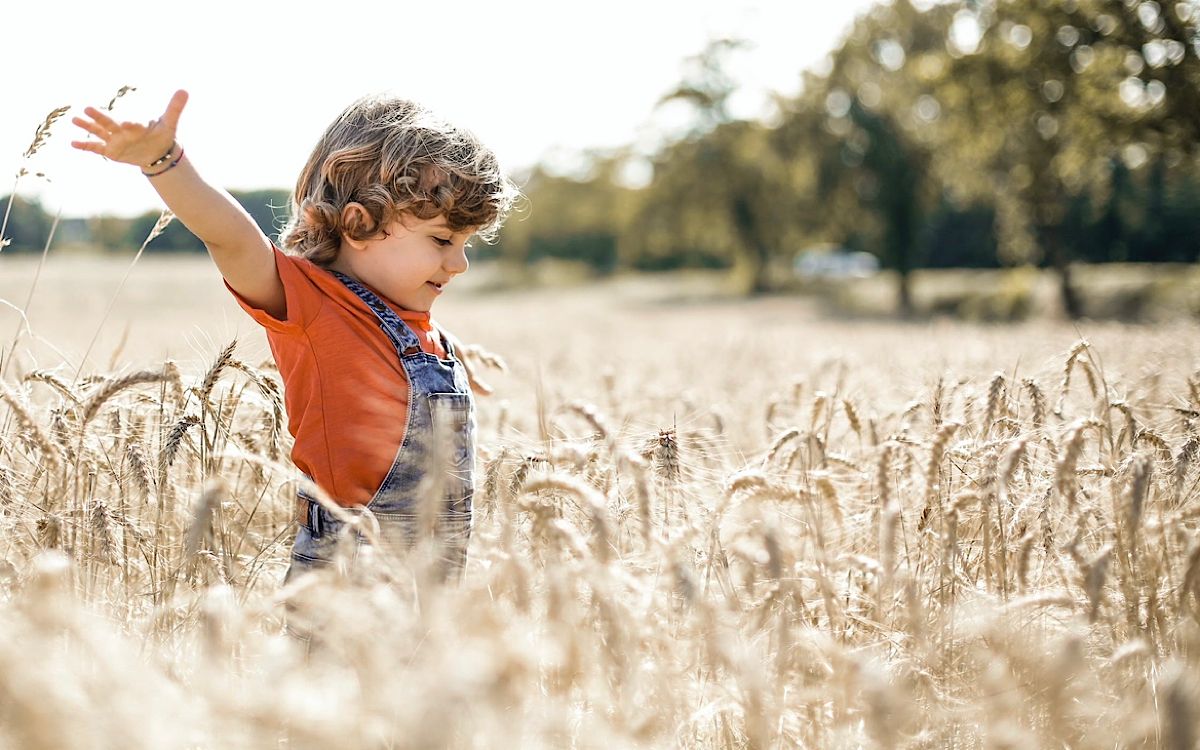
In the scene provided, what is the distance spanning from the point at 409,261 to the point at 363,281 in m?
0.16

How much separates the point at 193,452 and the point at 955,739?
194 centimetres

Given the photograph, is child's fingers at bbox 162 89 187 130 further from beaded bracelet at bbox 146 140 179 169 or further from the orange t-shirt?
the orange t-shirt

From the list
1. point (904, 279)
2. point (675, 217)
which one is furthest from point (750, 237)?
point (904, 279)

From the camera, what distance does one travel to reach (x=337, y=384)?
7.29 feet

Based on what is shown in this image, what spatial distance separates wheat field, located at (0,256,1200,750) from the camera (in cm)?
106

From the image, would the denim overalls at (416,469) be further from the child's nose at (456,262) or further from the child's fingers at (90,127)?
the child's fingers at (90,127)

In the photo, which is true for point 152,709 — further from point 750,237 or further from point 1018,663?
point 750,237

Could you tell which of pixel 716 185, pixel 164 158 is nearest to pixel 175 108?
pixel 164 158

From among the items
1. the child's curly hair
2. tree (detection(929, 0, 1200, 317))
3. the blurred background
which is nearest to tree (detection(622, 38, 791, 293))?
the blurred background

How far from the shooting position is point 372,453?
2178mm

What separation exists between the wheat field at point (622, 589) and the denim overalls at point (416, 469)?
0.31 feet

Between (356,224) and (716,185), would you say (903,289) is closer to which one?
(716,185)

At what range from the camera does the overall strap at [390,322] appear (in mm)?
2322

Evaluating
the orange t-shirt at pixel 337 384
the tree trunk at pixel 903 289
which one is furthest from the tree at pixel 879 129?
the orange t-shirt at pixel 337 384
